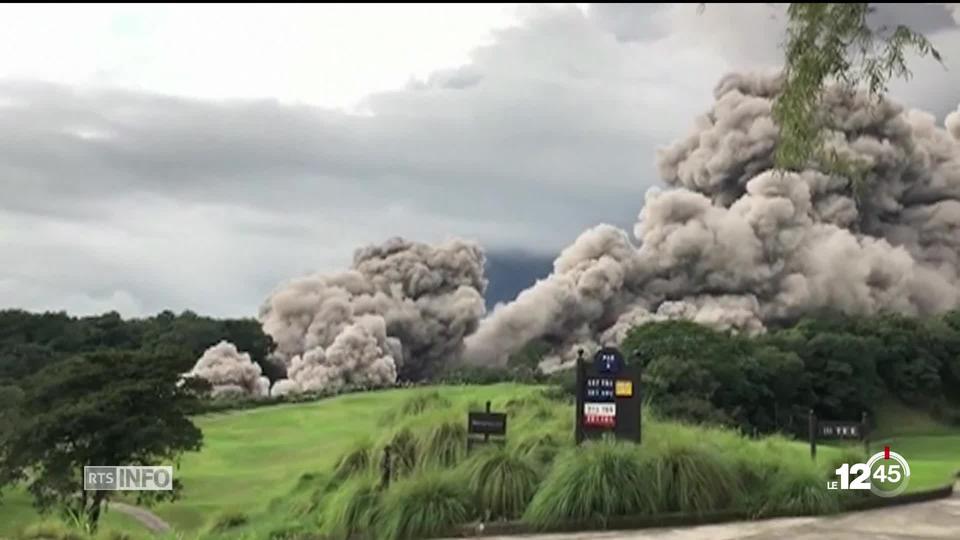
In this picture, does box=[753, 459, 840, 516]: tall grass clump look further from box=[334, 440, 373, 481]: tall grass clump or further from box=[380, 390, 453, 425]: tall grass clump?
box=[380, 390, 453, 425]: tall grass clump

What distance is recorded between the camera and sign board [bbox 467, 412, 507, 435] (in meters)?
9.16

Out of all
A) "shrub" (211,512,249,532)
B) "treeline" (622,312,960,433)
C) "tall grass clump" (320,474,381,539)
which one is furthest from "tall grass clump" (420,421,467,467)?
"treeline" (622,312,960,433)

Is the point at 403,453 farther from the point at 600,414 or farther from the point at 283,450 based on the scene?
the point at 283,450

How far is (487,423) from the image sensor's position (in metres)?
9.22

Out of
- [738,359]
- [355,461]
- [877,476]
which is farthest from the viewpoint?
[738,359]

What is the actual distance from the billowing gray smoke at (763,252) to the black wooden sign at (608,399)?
36.2 meters

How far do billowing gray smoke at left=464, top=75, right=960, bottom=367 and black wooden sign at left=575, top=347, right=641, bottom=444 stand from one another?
1427 inches

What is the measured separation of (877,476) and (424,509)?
5.03 meters

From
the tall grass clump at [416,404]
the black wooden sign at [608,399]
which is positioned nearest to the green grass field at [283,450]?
the tall grass clump at [416,404]

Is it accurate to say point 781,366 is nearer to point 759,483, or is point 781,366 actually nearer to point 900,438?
point 900,438

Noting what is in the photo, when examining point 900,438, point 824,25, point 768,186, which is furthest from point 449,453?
point 768,186

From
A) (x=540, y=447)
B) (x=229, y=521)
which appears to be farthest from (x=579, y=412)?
(x=229, y=521)

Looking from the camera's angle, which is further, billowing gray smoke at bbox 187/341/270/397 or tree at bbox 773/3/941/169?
billowing gray smoke at bbox 187/341/270/397

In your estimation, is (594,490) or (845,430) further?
(845,430)
